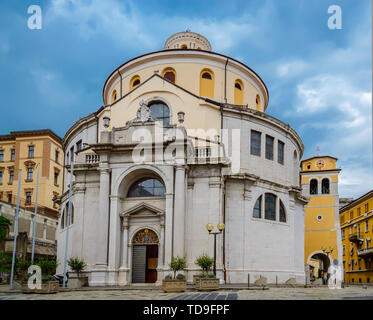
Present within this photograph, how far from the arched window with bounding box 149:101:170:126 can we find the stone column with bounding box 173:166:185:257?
6.24 meters

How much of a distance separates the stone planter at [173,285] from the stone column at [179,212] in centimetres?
454

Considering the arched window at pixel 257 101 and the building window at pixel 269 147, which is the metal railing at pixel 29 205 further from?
the building window at pixel 269 147

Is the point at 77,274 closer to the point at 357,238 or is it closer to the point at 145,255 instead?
the point at 145,255

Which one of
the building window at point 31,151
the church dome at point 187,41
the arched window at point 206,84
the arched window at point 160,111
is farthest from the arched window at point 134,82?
the building window at point 31,151

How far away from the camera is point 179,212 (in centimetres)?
3114

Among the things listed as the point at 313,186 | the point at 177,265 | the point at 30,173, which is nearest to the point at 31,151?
the point at 30,173

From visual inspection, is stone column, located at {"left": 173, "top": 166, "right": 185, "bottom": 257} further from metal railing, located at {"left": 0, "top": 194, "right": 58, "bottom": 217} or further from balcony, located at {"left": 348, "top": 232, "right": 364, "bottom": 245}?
balcony, located at {"left": 348, "top": 232, "right": 364, "bottom": 245}

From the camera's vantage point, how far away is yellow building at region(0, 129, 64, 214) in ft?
221

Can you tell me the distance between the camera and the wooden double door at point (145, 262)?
3281 centimetres

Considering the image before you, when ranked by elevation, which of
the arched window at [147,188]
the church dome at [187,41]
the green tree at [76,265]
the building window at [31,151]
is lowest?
the green tree at [76,265]

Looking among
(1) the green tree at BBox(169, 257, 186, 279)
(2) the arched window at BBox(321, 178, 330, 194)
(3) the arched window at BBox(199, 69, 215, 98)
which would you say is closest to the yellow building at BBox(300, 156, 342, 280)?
(2) the arched window at BBox(321, 178, 330, 194)

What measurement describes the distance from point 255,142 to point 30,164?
136ft
